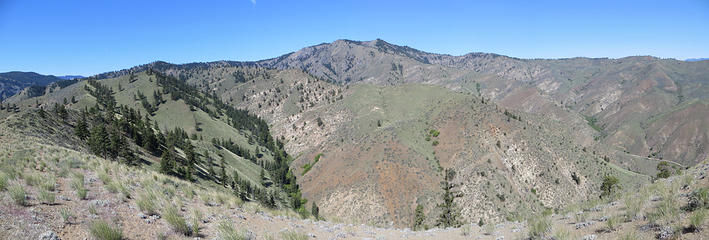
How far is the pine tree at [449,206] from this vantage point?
165 feet

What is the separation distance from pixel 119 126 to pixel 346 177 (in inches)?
2069

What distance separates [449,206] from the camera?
51531mm

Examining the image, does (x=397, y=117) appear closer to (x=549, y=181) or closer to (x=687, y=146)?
(x=549, y=181)

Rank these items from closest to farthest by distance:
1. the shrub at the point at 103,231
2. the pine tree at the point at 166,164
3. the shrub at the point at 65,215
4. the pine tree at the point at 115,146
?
1. the shrub at the point at 103,231
2. the shrub at the point at 65,215
3. the pine tree at the point at 115,146
4. the pine tree at the point at 166,164

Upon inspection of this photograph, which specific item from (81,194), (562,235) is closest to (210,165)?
(81,194)

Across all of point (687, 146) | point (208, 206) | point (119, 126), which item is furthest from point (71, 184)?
point (687, 146)

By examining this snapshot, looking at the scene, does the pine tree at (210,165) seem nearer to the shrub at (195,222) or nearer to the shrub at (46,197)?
the shrub at (195,222)

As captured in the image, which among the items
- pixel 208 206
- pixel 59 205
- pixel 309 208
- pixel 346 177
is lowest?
pixel 309 208

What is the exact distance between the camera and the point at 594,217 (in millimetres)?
11664

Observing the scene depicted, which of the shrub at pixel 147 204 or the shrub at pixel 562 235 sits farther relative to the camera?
the shrub at pixel 147 204

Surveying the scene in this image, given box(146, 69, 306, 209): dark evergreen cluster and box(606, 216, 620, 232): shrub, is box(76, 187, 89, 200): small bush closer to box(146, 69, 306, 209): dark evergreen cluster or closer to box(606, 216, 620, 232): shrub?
box(606, 216, 620, 232): shrub

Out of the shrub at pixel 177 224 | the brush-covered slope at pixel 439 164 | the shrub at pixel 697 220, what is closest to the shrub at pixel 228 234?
the shrub at pixel 177 224

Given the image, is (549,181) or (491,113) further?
(491,113)

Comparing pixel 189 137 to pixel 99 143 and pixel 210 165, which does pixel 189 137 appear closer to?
pixel 210 165
